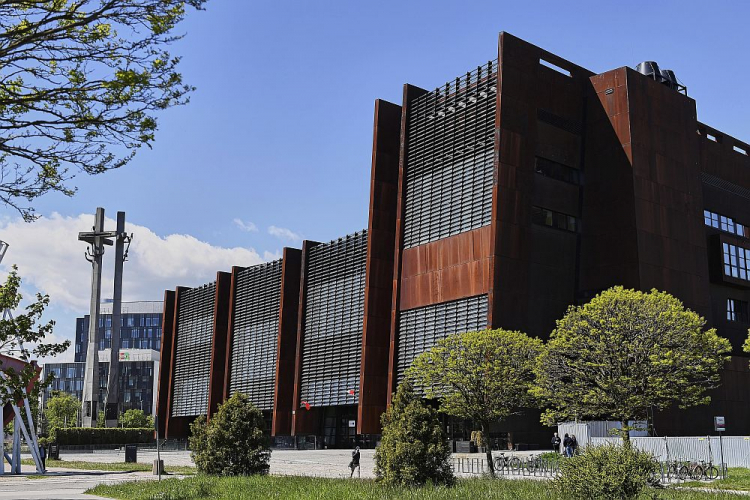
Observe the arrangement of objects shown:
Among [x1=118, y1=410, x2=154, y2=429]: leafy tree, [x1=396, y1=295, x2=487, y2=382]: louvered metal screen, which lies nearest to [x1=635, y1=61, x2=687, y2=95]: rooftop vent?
[x1=396, y1=295, x2=487, y2=382]: louvered metal screen

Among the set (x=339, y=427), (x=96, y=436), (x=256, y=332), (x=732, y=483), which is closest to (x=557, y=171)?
(x=732, y=483)

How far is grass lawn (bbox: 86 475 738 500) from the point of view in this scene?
745 inches

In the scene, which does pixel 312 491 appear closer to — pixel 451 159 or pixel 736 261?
pixel 451 159

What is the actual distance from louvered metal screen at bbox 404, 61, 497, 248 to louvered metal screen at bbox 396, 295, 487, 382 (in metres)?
4.60

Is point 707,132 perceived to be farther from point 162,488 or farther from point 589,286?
point 162,488

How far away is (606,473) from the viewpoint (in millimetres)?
15805

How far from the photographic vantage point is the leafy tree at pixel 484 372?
113 ft

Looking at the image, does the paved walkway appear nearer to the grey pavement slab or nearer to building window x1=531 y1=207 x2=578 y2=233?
the grey pavement slab

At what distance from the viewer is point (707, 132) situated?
5919 centimetres

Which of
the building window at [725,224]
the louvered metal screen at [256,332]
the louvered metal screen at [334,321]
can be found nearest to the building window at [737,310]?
the building window at [725,224]

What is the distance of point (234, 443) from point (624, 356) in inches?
691

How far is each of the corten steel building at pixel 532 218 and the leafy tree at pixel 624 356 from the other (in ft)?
34.1

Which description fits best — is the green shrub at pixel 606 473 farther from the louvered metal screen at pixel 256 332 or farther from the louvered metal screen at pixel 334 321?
the louvered metal screen at pixel 256 332

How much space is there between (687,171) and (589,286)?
426 inches
